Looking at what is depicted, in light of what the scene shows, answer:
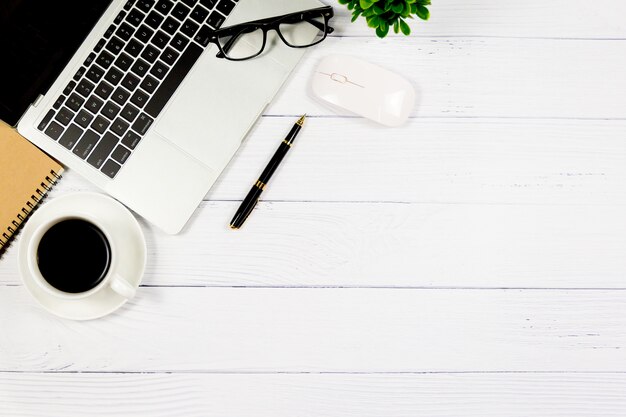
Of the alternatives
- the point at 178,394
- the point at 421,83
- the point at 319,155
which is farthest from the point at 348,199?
the point at 178,394

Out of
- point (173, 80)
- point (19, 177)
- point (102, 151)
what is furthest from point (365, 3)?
point (19, 177)

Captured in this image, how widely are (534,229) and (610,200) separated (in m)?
0.11

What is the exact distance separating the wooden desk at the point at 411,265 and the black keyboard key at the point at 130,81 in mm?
139

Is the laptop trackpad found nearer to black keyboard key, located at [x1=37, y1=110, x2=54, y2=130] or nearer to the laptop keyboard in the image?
the laptop keyboard

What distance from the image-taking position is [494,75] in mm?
804

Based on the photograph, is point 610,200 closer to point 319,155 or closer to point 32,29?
point 319,155

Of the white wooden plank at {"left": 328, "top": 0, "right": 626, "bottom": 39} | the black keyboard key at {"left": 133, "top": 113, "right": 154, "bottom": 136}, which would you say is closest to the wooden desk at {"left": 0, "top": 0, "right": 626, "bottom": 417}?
the white wooden plank at {"left": 328, "top": 0, "right": 626, "bottom": 39}

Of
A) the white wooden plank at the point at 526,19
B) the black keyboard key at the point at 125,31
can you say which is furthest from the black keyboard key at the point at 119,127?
the white wooden plank at the point at 526,19

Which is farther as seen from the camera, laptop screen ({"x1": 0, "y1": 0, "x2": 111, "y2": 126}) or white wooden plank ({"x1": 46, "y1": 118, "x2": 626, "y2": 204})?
white wooden plank ({"x1": 46, "y1": 118, "x2": 626, "y2": 204})

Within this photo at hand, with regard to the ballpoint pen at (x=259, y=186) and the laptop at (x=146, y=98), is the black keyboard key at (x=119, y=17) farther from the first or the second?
the ballpoint pen at (x=259, y=186)

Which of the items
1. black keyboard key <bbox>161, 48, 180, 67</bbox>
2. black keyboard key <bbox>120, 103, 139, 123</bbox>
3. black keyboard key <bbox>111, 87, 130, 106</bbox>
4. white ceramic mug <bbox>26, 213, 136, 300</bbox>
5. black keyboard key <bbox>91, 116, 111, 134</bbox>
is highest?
black keyboard key <bbox>161, 48, 180, 67</bbox>

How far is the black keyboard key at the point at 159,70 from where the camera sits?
732 mm

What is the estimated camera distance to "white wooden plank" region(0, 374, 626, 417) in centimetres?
77

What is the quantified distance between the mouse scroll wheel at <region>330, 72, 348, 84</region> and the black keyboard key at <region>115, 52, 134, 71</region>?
25 cm
